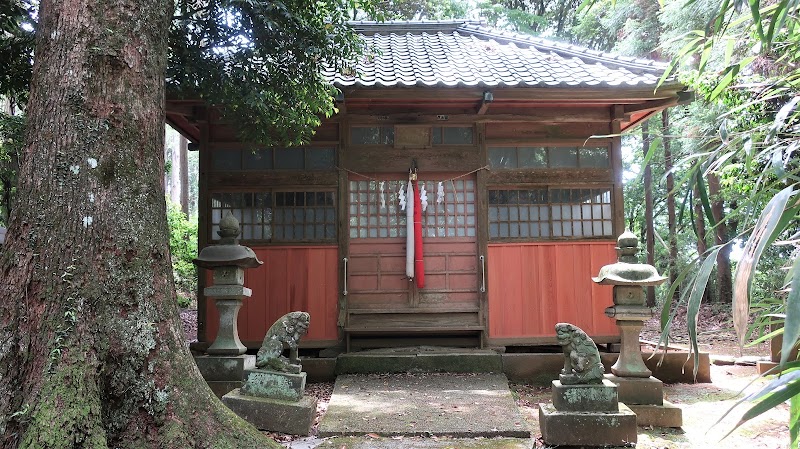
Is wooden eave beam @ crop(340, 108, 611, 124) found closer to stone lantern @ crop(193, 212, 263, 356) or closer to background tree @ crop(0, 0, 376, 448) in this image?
stone lantern @ crop(193, 212, 263, 356)

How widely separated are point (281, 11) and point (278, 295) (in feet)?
13.5

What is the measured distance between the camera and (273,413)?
16.5 ft

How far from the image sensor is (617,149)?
312 inches

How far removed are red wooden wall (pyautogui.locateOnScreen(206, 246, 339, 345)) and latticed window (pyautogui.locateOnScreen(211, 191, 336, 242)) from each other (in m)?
0.21

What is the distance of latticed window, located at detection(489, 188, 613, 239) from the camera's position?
7.91 meters

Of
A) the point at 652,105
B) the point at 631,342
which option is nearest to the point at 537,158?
the point at 652,105

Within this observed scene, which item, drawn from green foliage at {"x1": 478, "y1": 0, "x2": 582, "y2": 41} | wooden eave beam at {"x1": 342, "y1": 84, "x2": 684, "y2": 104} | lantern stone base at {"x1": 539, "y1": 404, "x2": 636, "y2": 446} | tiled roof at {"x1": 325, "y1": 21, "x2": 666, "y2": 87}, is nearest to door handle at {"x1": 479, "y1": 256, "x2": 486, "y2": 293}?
wooden eave beam at {"x1": 342, "y1": 84, "x2": 684, "y2": 104}

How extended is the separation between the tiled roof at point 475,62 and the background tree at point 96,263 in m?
3.44

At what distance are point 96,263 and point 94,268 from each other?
29 millimetres

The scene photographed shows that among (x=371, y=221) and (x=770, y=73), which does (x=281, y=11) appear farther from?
(x=770, y=73)

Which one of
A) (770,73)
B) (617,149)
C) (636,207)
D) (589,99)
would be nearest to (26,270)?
(589,99)

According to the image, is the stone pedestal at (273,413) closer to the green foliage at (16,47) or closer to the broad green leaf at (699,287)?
the green foliage at (16,47)

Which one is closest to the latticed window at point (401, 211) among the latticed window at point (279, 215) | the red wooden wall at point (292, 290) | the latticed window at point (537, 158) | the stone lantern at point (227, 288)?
the latticed window at point (279, 215)

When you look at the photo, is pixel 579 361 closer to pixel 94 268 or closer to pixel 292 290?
pixel 94 268
